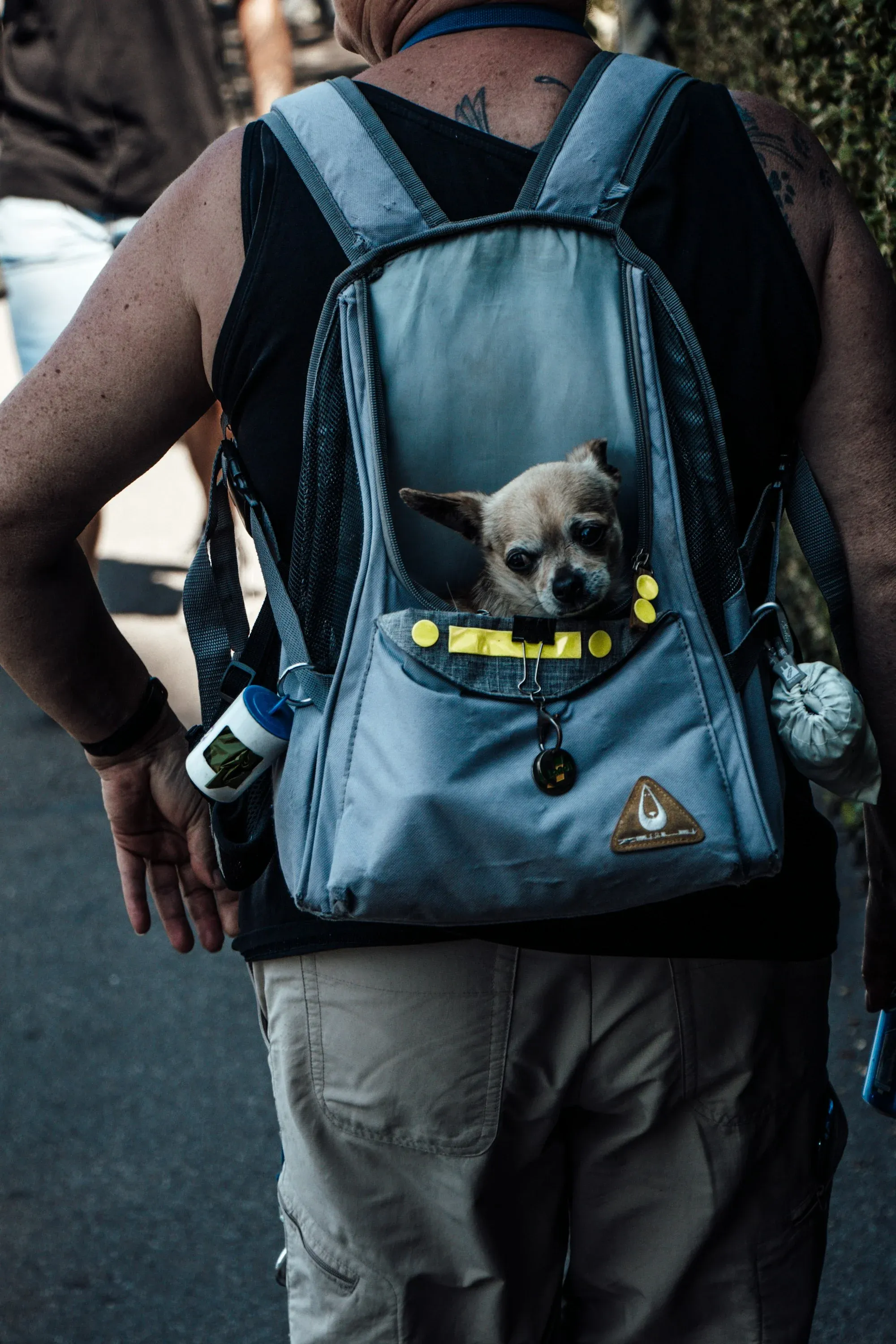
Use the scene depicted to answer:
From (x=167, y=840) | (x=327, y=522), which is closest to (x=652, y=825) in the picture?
(x=327, y=522)

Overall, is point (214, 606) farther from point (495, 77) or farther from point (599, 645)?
point (495, 77)

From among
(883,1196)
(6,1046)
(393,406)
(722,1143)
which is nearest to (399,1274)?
(722,1143)

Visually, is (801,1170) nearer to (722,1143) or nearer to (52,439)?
(722,1143)

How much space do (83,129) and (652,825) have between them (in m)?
3.54

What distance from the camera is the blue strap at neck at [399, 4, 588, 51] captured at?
1352 millimetres

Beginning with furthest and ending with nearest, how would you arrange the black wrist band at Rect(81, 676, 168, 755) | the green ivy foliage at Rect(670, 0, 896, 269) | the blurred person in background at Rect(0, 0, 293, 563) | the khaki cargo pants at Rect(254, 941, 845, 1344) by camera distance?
the blurred person in background at Rect(0, 0, 293, 563) → the green ivy foliage at Rect(670, 0, 896, 269) → the black wrist band at Rect(81, 676, 168, 755) → the khaki cargo pants at Rect(254, 941, 845, 1344)

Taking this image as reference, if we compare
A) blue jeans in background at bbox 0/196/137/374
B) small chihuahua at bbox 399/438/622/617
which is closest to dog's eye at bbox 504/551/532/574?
small chihuahua at bbox 399/438/622/617

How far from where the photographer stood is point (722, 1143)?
1435 millimetres

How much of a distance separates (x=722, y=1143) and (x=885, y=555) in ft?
2.20

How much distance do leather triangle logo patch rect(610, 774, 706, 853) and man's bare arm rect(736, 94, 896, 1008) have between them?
1.31 ft

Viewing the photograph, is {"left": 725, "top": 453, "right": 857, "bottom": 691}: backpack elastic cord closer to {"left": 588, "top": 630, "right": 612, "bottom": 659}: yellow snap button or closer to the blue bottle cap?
{"left": 588, "top": 630, "right": 612, "bottom": 659}: yellow snap button

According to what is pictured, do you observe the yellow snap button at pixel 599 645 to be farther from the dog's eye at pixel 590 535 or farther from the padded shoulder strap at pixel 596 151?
the padded shoulder strap at pixel 596 151

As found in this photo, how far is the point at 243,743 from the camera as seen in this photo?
1385mm

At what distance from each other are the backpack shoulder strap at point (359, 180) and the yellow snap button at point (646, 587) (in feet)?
1.28
